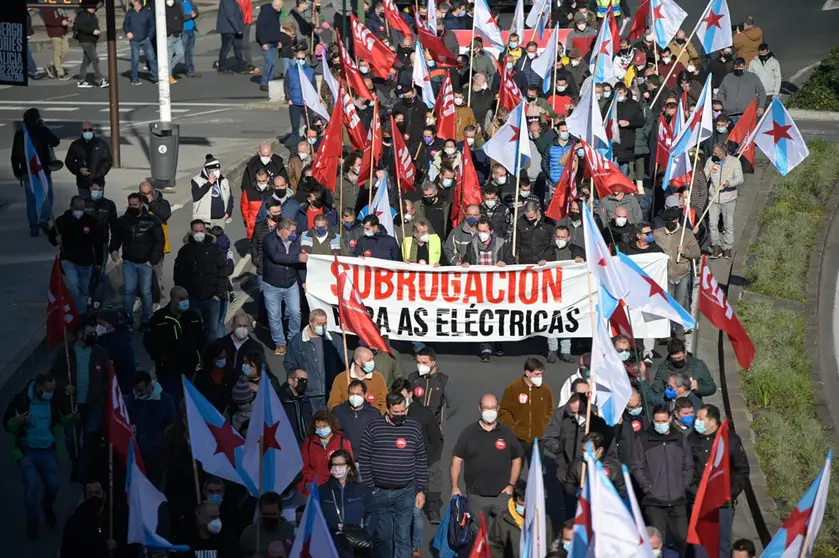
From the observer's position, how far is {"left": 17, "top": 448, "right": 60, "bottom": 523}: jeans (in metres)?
13.7

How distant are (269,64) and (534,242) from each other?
1573cm

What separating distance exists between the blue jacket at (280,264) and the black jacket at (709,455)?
604cm

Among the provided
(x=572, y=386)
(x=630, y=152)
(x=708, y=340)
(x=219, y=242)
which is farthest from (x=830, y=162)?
(x=572, y=386)

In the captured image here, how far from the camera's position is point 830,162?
2816 centimetres

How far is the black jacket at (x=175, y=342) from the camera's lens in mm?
15641

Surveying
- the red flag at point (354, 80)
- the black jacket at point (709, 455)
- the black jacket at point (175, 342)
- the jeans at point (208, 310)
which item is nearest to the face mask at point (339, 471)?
the black jacket at point (709, 455)

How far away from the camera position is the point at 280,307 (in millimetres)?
18094

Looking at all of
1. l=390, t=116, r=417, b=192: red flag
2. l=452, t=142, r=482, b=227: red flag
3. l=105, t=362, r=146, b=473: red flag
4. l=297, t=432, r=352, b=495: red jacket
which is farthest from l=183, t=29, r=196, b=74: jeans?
l=105, t=362, r=146, b=473: red flag

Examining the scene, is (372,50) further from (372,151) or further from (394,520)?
→ (394,520)

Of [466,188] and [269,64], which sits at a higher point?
[269,64]

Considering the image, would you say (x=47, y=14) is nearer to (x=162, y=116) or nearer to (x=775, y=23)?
(x=162, y=116)

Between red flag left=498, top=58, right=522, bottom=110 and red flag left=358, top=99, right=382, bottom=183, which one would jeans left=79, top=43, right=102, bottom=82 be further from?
red flag left=358, top=99, right=382, bottom=183

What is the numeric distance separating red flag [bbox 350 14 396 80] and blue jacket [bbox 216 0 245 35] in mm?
7956

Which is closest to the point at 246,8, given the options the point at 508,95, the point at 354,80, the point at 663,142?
the point at 354,80
